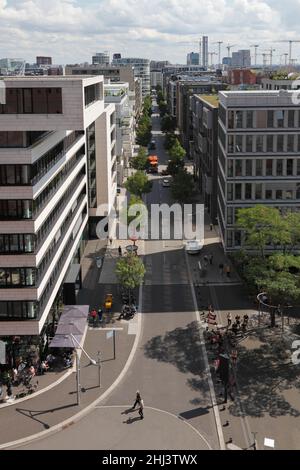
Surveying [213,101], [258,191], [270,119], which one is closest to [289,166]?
[258,191]

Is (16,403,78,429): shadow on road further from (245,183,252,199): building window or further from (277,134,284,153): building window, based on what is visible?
(277,134,284,153): building window

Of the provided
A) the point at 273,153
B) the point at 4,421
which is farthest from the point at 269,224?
the point at 4,421

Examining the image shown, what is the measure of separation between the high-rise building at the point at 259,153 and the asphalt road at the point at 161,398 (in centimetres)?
1531

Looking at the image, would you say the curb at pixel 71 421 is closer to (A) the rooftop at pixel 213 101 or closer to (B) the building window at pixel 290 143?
(B) the building window at pixel 290 143

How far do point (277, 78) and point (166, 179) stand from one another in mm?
32256

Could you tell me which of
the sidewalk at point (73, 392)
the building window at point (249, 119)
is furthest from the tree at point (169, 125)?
the sidewalk at point (73, 392)

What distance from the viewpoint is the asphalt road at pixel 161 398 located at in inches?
1495

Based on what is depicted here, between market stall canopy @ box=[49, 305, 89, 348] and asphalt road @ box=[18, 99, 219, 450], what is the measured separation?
508cm

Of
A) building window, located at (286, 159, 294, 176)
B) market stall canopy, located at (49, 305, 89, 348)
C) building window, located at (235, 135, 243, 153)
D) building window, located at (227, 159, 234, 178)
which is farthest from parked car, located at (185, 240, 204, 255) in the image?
market stall canopy, located at (49, 305, 89, 348)

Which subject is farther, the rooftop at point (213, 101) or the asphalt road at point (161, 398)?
the rooftop at point (213, 101)

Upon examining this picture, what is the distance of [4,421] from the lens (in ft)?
133

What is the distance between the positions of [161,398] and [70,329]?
10.1 m

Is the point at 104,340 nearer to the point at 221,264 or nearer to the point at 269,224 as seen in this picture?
the point at 269,224

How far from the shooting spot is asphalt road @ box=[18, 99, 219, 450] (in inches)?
1495
